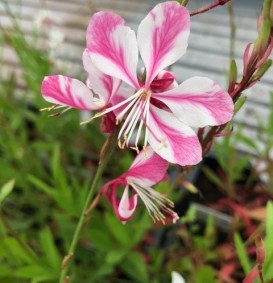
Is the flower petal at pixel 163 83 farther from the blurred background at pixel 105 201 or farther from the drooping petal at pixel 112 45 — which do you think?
the blurred background at pixel 105 201

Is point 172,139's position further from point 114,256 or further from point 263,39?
point 114,256

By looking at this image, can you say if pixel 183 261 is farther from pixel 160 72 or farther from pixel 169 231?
pixel 160 72

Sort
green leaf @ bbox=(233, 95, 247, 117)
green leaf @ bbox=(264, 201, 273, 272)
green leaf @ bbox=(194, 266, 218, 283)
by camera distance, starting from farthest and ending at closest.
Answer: green leaf @ bbox=(194, 266, 218, 283) → green leaf @ bbox=(264, 201, 273, 272) → green leaf @ bbox=(233, 95, 247, 117)

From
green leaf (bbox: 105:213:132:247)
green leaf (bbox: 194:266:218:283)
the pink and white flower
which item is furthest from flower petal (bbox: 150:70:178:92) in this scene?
green leaf (bbox: 105:213:132:247)

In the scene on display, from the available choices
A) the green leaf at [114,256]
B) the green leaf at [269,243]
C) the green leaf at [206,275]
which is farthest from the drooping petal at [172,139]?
the green leaf at [114,256]

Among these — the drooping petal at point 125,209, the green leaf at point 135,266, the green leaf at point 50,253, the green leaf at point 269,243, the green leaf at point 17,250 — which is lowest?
the green leaf at point 135,266

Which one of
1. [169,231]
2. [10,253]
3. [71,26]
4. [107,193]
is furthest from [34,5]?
[107,193]

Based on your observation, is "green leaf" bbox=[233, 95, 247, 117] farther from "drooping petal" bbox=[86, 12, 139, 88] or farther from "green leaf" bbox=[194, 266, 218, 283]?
"green leaf" bbox=[194, 266, 218, 283]

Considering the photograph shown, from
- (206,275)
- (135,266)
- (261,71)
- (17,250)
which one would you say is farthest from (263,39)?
(135,266)
